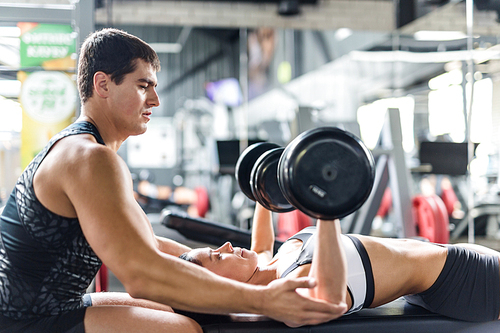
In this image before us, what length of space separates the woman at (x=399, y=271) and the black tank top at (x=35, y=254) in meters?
0.49

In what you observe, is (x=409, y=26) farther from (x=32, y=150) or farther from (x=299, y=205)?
(x=299, y=205)

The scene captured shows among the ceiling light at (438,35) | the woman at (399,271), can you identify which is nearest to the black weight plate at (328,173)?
the woman at (399,271)

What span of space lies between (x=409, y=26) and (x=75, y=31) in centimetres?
536

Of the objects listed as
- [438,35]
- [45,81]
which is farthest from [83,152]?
[438,35]

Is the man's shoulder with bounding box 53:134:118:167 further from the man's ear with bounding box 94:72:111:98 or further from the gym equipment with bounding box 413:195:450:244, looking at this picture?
the gym equipment with bounding box 413:195:450:244

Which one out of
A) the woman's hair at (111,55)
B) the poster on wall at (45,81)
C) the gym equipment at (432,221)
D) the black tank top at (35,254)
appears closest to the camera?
the black tank top at (35,254)

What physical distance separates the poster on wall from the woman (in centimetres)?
151

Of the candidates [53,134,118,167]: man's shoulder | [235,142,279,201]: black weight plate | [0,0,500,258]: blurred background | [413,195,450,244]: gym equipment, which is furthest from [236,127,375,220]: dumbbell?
[413,195,450,244]: gym equipment

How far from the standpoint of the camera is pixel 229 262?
5.45 ft

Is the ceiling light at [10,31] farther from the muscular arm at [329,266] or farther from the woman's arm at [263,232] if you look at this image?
the muscular arm at [329,266]

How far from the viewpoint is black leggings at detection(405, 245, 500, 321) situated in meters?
1.58

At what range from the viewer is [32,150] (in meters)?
2.69

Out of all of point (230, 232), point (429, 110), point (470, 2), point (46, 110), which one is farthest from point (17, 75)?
point (429, 110)

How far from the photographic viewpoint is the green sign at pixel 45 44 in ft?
8.71
